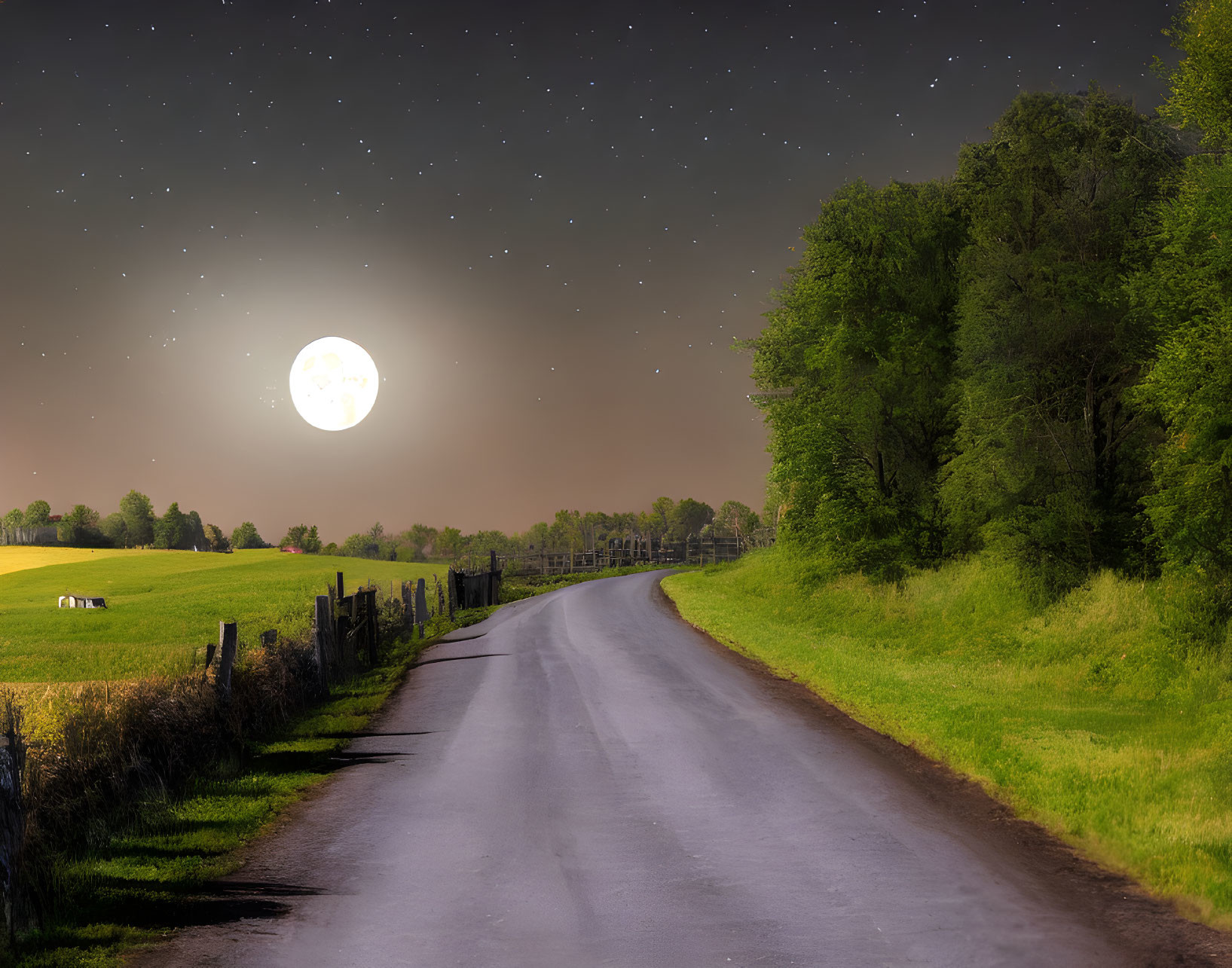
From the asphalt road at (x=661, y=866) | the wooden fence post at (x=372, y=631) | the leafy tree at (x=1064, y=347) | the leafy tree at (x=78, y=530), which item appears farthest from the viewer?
the leafy tree at (x=78, y=530)

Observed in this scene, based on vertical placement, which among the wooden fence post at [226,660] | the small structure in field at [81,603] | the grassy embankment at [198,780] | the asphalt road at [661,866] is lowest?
the asphalt road at [661,866]

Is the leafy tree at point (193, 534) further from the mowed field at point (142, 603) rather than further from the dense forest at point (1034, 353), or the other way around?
the dense forest at point (1034, 353)

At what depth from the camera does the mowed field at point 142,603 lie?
26.5m

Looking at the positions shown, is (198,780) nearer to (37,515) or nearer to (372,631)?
(372,631)

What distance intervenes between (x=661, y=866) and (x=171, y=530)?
19594 centimetres

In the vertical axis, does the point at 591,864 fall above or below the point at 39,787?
below

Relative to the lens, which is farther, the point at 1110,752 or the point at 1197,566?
the point at 1197,566

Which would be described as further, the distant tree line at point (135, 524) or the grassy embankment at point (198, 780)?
the distant tree line at point (135, 524)

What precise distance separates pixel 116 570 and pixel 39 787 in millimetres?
80562

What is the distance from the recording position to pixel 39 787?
9.20 m

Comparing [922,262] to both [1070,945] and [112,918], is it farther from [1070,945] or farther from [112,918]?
[112,918]

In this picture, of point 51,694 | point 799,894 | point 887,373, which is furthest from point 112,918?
point 887,373

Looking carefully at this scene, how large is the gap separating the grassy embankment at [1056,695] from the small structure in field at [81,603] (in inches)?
1435

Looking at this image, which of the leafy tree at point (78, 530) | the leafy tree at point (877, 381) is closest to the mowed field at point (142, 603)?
the leafy tree at point (877, 381)
